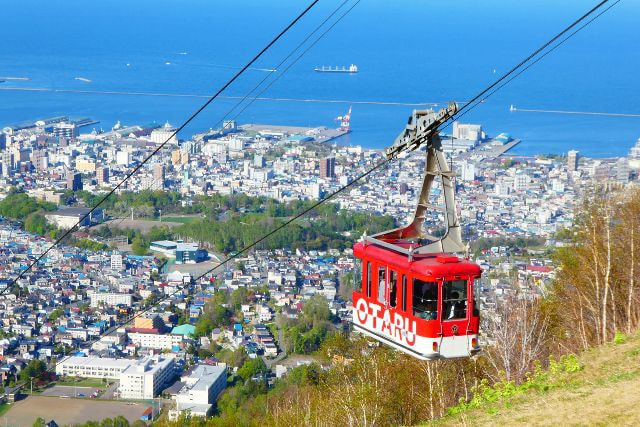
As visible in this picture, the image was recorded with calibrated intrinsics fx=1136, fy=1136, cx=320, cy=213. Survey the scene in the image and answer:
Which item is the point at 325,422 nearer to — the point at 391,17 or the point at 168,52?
the point at 168,52

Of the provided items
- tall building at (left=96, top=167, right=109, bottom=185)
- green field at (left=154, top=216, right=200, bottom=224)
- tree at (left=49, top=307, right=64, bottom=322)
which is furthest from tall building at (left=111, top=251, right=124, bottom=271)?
tall building at (left=96, top=167, right=109, bottom=185)

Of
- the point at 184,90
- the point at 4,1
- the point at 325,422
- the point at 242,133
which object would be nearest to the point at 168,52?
the point at 184,90

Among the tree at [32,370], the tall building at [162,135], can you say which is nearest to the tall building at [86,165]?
the tall building at [162,135]

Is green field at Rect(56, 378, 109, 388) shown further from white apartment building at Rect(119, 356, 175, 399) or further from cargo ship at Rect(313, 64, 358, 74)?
cargo ship at Rect(313, 64, 358, 74)

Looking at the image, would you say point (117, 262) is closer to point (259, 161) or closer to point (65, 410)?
point (65, 410)

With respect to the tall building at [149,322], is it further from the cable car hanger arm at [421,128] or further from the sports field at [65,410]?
the cable car hanger arm at [421,128]

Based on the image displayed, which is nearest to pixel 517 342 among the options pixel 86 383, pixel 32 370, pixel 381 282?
pixel 381 282
